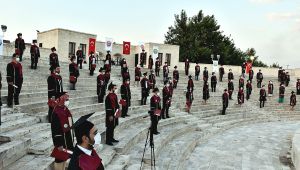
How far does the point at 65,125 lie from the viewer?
6465mm

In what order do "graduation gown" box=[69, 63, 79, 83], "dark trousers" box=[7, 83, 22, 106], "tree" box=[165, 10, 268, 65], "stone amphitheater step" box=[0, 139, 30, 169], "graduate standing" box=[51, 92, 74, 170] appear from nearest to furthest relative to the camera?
"graduate standing" box=[51, 92, 74, 170], "stone amphitheater step" box=[0, 139, 30, 169], "dark trousers" box=[7, 83, 22, 106], "graduation gown" box=[69, 63, 79, 83], "tree" box=[165, 10, 268, 65]

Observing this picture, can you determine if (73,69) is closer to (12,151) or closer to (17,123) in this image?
(17,123)

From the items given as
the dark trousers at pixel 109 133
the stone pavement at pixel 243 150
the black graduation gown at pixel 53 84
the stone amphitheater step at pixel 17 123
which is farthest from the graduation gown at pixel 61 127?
the stone pavement at pixel 243 150

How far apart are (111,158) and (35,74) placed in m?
9.25

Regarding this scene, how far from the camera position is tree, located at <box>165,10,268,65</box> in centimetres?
5452

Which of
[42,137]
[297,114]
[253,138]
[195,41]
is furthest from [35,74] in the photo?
[195,41]

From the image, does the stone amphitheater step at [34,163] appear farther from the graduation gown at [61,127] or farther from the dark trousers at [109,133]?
the dark trousers at [109,133]

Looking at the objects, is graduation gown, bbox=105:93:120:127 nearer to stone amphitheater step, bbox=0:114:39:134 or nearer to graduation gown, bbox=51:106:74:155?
stone amphitheater step, bbox=0:114:39:134

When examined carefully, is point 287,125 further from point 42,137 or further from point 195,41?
point 195,41

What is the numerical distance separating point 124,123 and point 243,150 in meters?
4.58

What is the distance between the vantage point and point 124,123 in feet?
40.0

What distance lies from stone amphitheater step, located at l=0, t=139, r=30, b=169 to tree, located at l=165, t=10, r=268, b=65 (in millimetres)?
47584

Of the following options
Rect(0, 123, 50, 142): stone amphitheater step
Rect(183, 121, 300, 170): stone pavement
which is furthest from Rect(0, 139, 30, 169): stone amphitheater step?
Rect(183, 121, 300, 170): stone pavement

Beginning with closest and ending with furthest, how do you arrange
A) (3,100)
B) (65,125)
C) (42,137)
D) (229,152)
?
(65,125) → (42,137) → (3,100) → (229,152)
